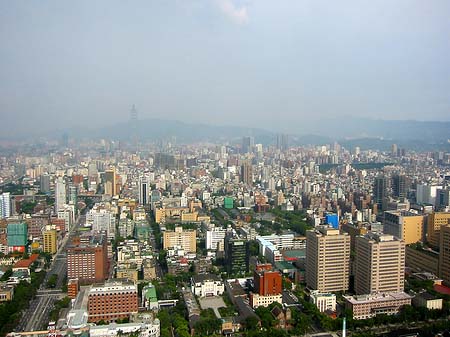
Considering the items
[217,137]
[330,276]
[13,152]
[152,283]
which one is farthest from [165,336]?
[217,137]

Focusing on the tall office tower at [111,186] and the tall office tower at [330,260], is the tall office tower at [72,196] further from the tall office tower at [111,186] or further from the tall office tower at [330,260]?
the tall office tower at [330,260]

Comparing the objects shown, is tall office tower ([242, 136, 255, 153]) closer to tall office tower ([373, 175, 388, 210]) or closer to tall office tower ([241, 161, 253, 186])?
tall office tower ([241, 161, 253, 186])

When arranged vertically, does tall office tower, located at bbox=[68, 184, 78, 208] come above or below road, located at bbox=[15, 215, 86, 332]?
above

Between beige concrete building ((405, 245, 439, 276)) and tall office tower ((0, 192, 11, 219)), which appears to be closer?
beige concrete building ((405, 245, 439, 276))

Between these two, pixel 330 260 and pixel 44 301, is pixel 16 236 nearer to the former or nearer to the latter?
pixel 44 301

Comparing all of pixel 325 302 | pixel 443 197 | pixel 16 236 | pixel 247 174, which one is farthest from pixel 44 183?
pixel 325 302

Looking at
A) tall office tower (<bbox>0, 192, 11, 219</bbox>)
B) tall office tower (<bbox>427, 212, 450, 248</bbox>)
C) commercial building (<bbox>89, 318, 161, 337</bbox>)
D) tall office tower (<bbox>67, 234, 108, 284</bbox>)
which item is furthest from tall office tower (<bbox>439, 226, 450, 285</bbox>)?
tall office tower (<bbox>0, 192, 11, 219</bbox>)

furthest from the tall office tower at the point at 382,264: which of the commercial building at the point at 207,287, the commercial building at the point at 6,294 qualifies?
the commercial building at the point at 6,294
